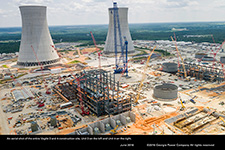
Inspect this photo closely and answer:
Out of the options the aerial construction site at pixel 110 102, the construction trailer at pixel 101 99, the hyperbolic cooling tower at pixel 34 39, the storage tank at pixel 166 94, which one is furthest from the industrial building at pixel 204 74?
the hyperbolic cooling tower at pixel 34 39

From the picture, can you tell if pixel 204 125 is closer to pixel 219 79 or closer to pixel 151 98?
pixel 151 98

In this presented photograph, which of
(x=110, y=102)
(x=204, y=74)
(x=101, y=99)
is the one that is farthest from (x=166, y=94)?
(x=204, y=74)

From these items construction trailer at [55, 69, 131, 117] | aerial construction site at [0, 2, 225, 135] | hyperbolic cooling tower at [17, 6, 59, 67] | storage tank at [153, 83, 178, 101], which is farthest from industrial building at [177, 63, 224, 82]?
hyperbolic cooling tower at [17, 6, 59, 67]

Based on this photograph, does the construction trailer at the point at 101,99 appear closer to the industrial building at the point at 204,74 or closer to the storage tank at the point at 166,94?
the storage tank at the point at 166,94

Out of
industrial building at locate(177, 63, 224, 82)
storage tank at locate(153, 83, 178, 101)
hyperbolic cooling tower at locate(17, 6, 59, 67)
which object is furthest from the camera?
hyperbolic cooling tower at locate(17, 6, 59, 67)

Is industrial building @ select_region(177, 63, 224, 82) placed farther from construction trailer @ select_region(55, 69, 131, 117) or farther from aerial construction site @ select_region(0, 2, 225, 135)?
construction trailer @ select_region(55, 69, 131, 117)

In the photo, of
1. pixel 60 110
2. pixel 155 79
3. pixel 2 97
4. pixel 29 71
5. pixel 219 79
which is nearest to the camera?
pixel 60 110

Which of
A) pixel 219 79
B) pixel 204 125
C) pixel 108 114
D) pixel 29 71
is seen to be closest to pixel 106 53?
pixel 29 71

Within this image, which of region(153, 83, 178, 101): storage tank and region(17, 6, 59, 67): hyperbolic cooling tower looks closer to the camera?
region(153, 83, 178, 101): storage tank
